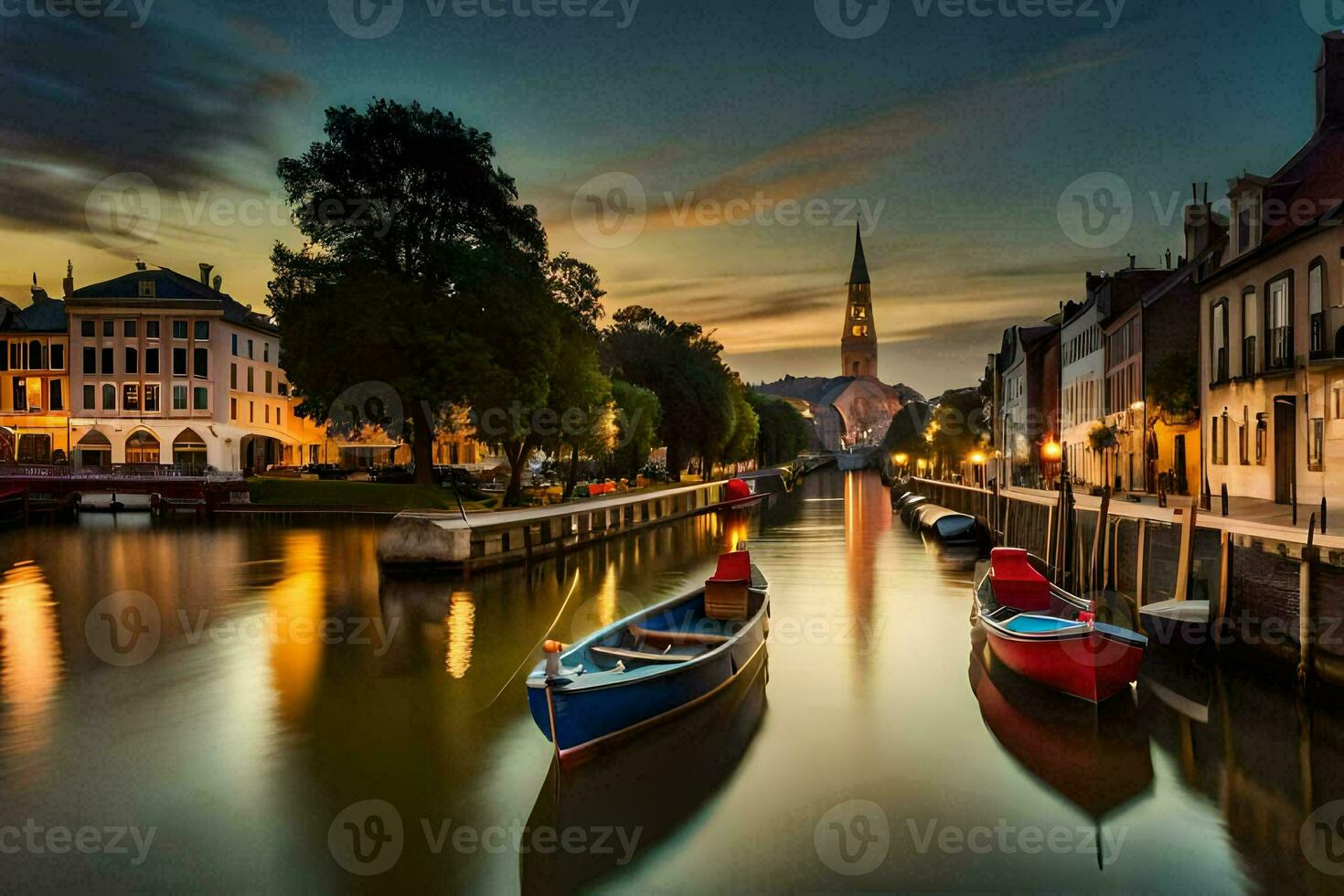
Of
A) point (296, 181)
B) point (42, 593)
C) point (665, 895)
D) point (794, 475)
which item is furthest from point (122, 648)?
point (794, 475)

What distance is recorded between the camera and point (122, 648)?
22312mm

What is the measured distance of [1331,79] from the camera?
29.0 m

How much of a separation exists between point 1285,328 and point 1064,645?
1638 centimetres

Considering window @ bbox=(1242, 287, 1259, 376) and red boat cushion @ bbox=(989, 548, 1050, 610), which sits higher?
window @ bbox=(1242, 287, 1259, 376)

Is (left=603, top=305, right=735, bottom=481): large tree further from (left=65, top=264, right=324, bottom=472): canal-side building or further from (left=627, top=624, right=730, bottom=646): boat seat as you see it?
(left=627, top=624, right=730, bottom=646): boat seat

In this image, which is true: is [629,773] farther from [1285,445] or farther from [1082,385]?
[1082,385]

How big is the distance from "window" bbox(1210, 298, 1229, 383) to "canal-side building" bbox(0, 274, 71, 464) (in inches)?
3089

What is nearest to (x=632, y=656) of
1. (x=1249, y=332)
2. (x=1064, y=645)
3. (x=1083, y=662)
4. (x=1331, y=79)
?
(x=1064, y=645)

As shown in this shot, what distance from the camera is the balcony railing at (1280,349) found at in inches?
1039

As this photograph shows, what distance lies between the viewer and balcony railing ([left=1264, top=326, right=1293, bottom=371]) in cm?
2639

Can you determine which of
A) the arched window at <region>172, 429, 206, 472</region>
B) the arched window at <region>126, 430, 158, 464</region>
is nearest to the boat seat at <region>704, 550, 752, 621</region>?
the arched window at <region>172, 429, 206, 472</region>

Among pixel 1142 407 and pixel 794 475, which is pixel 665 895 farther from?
pixel 794 475

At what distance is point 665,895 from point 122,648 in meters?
17.7

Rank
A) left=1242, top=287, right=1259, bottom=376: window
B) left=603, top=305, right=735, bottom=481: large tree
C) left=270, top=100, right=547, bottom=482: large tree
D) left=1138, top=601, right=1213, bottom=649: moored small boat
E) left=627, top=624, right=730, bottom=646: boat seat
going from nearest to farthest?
left=627, top=624, right=730, bottom=646: boat seat
left=1138, top=601, right=1213, bottom=649: moored small boat
left=1242, top=287, right=1259, bottom=376: window
left=270, top=100, right=547, bottom=482: large tree
left=603, top=305, right=735, bottom=481: large tree
